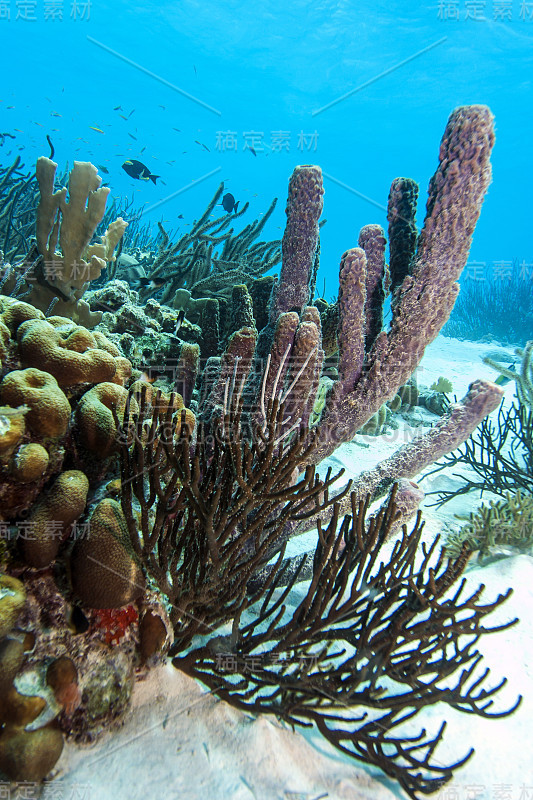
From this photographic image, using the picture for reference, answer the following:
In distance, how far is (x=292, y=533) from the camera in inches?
96.9

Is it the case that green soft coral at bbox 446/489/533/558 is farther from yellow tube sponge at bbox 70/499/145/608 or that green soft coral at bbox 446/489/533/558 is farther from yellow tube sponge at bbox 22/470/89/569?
yellow tube sponge at bbox 22/470/89/569

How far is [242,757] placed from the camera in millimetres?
1558

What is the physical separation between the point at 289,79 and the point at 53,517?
64.8 metres

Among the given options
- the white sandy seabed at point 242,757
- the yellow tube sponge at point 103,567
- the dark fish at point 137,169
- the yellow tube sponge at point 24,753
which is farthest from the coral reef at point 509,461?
the dark fish at point 137,169

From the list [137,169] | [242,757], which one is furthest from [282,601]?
[137,169]

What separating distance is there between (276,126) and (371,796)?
252 feet

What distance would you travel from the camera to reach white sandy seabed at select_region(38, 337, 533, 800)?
1.39 meters

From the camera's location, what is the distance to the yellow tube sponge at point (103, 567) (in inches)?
57.7

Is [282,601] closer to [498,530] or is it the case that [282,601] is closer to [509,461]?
[498,530]

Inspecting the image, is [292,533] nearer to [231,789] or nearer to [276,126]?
[231,789]

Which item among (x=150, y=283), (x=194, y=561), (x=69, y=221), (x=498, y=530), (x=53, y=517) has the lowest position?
(x=194, y=561)

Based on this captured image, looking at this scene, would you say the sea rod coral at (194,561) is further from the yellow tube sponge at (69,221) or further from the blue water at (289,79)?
the blue water at (289,79)

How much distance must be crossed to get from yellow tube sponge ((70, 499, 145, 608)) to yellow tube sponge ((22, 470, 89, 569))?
0.07 m

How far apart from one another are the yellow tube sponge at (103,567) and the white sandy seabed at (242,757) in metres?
0.50
